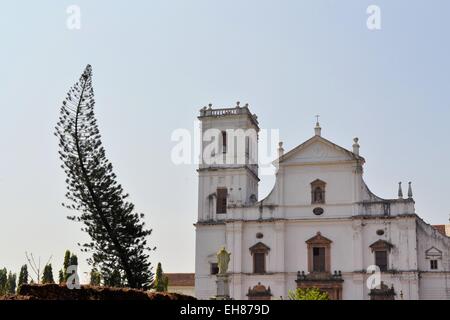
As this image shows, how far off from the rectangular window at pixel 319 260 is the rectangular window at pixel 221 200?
6.27m

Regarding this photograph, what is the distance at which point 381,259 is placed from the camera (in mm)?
40688

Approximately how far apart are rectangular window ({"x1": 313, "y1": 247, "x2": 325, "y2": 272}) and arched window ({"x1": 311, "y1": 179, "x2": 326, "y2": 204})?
113 inches

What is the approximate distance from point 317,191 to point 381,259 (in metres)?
5.41

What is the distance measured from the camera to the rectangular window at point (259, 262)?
139 feet

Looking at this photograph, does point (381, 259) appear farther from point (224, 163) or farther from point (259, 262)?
point (224, 163)

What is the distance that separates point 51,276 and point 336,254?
74.4 ft

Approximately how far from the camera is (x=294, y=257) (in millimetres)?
42062

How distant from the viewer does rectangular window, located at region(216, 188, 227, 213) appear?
1736 inches

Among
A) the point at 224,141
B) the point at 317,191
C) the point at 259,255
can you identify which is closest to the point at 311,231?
the point at 317,191

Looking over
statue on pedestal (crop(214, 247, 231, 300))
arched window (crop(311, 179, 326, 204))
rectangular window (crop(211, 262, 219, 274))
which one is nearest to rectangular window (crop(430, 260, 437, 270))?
arched window (crop(311, 179, 326, 204))

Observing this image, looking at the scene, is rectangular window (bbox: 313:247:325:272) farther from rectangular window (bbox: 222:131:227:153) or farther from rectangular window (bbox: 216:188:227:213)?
rectangular window (bbox: 222:131:227:153)

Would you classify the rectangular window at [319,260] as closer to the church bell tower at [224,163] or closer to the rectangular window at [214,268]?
the church bell tower at [224,163]

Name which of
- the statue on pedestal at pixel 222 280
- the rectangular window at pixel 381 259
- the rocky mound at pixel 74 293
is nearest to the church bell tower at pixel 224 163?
the rectangular window at pixel 381 259
